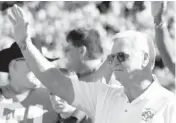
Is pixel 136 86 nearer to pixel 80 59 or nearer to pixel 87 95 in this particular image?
pixel 87 95

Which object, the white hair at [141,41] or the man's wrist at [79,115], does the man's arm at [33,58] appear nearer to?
the white hair at [141,41]

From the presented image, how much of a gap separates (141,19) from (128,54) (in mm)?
2338

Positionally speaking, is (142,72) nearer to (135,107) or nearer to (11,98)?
(135,107)

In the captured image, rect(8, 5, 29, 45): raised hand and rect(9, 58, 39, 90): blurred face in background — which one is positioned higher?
rect(8, 5, 29, 45): raised hand

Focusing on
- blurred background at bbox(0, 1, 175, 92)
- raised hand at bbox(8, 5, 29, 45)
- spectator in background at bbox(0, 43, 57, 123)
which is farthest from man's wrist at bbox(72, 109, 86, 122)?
blurred background at bbox(0, 1, 175, 92)

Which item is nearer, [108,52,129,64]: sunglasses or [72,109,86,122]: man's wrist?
[108,52,129,64]: sunglasses

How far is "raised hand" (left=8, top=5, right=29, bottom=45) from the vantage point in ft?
6.91

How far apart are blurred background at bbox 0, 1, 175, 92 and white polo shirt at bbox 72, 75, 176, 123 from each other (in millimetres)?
1427

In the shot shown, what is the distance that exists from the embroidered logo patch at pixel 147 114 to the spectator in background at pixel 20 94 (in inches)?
36.3

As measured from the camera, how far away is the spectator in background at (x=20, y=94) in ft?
9.37

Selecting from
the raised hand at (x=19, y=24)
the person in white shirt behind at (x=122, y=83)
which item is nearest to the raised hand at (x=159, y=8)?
the person in white shirt behind at (x=122, y=83)

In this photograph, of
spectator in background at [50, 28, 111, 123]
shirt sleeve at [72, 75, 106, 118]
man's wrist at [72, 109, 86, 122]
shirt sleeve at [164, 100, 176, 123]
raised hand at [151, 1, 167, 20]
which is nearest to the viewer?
shirt sleeve at [164, 100, 176, 123]

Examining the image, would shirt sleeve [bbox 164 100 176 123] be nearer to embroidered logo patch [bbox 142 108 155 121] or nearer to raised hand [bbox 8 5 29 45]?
embroidered logo patch [bbox 142 108 155 121]

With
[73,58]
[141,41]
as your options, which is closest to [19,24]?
[141,41]
